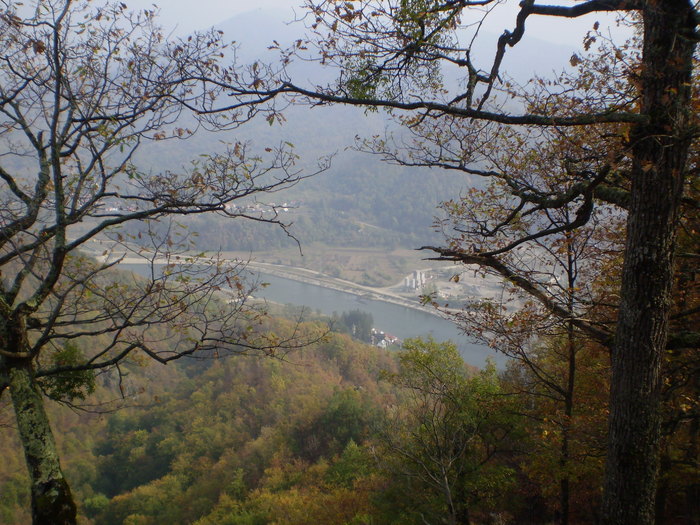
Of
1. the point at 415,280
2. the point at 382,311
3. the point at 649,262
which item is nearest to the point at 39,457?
the point at 649,262

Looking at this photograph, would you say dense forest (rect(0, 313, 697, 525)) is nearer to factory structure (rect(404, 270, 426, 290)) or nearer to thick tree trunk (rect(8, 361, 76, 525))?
thick tree trunk (rect(8, 361, 76, 525))

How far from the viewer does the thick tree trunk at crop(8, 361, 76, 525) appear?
2910mm

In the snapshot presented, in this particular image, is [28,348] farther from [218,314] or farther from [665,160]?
[665,160]

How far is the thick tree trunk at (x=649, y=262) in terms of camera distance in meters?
2.10

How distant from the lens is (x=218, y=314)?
150 inches

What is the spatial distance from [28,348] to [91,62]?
7.68ft

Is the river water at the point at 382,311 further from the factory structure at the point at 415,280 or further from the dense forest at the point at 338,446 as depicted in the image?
the dense forest at the point at 338,446

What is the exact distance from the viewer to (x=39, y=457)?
298 cm

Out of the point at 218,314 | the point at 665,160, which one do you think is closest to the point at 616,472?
the point at 665,160

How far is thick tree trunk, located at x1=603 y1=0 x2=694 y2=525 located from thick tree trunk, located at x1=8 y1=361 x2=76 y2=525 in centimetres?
345

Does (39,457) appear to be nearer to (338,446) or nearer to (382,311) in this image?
(338,446)

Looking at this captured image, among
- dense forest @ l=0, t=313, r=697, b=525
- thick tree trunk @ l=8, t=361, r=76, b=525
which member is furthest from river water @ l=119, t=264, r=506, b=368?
thick tree trunk @ l=8, t=361, r=76, b=525

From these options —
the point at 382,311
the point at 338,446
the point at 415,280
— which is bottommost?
the point at 338,446

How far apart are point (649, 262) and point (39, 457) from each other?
3980mm
